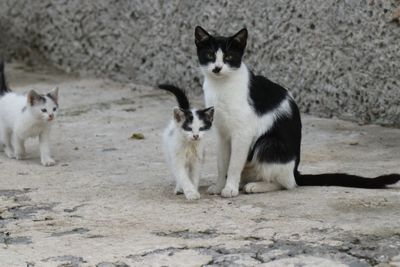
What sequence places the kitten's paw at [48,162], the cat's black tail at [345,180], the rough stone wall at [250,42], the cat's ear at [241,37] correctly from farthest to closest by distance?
the rough stone wall at [250,42]
the kitten's paw at [48,162]
the cat's ear at [241,37]
the cat's black tail at [345,180]

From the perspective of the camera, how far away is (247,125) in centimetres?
556

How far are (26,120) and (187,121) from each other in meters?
2.03

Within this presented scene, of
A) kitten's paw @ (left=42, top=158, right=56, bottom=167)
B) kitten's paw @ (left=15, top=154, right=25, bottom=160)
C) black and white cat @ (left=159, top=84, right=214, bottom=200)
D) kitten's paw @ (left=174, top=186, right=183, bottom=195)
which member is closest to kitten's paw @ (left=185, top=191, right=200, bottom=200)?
black and white cat @ (left=159, top=84, right=214, bottom=200)

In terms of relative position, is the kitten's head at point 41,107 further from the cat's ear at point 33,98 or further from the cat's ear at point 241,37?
the cat's ear at point 241,37

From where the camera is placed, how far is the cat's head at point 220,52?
18.2ft

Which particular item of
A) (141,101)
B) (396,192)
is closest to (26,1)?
(141,101)

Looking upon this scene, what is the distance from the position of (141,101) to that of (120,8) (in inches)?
55.6

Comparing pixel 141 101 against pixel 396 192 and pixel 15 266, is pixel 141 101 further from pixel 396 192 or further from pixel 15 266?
pixel 15 266

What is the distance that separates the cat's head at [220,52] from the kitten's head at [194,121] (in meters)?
0.30

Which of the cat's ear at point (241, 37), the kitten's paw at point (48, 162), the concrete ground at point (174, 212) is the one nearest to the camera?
the concrete ground at point (174, 212)

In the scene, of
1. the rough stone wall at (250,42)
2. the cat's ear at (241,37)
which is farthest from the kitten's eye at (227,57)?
the rough stone wall at (250,42)

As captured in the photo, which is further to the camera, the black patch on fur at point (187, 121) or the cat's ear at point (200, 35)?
the cat's ear at point (200, 35)

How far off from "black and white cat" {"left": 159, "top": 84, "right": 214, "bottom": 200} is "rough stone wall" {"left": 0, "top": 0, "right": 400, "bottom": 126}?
2.87 meters

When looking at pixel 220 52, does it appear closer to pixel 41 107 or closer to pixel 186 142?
pixel 186 142
